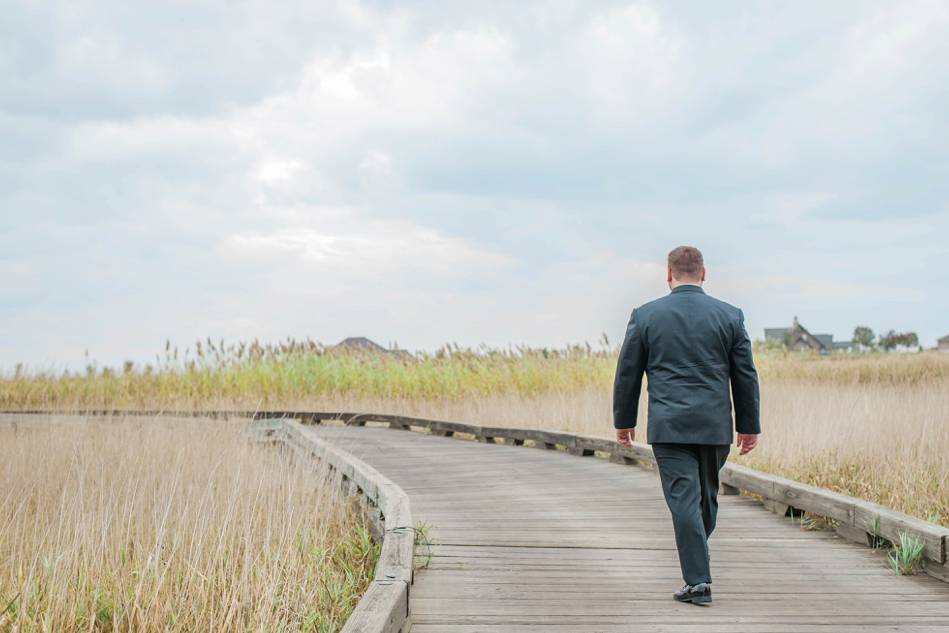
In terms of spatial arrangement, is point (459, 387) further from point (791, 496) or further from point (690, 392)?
point (690, 392)

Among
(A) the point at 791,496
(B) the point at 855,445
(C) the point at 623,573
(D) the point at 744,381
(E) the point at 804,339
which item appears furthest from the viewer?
(E) the point at 804,339

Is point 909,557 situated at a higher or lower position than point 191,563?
lower

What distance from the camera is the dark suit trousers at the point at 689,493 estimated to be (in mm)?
5227

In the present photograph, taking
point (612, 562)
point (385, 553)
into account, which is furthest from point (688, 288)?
point (385, 553)

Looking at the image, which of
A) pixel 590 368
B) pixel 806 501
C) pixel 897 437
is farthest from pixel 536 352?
pixel 806 501

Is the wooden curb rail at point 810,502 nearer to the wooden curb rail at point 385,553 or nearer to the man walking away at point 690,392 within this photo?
the man walking away at point 690,392

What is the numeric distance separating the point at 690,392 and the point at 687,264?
2.56ft

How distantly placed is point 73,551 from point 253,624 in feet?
5.21

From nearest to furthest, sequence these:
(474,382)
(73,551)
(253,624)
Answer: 1. (253,624)
2. (73,551)
3. (474,382)

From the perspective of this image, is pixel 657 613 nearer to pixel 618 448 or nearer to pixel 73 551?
pixel 73 551

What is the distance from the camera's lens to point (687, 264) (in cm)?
546

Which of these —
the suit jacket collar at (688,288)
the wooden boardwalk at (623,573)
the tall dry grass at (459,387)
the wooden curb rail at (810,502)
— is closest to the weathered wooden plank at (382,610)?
the wooden boardwalk at (623,573)

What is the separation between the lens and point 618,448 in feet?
37.6

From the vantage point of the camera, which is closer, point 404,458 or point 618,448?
point 618,448
